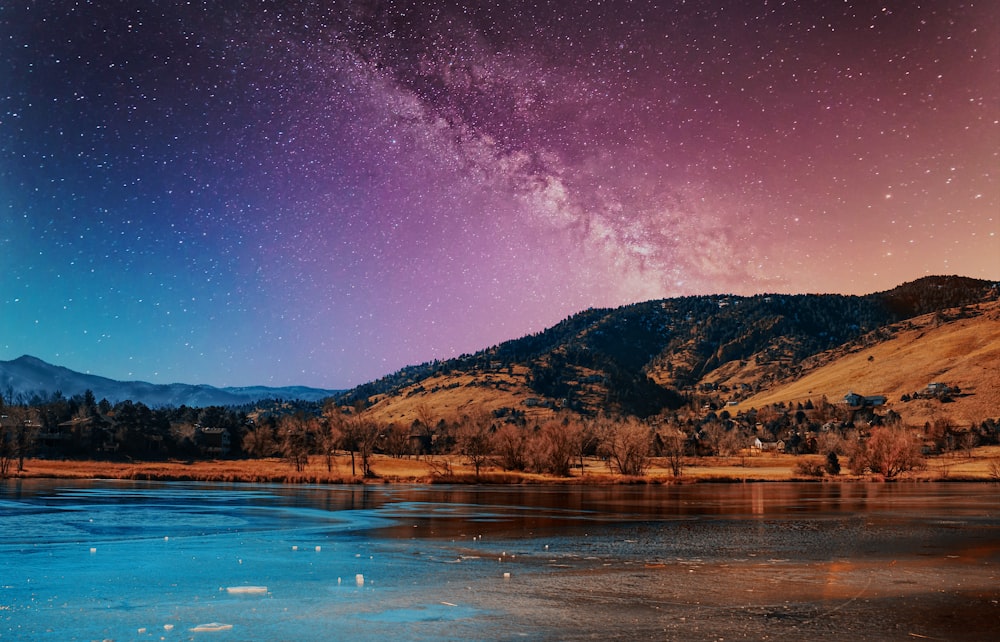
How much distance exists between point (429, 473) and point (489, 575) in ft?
252

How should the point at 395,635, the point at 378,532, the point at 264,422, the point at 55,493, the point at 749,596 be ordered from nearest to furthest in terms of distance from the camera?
the point at 395,635 → the point at 749,596 → the point at 378,532 → the point at 55,493 → the point at 264,422

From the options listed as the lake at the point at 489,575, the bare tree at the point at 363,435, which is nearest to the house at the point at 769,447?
the bare tree at the point at 363,435

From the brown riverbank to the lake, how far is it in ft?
146

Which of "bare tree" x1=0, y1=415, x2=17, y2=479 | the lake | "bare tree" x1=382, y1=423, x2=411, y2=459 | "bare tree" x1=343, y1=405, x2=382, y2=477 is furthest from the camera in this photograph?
"bare tree" x1=382, y1=423, x2=411, y2=459

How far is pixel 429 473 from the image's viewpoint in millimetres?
96750

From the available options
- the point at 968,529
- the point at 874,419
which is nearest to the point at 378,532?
the point at 968,529

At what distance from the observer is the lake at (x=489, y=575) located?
14844 millimetres

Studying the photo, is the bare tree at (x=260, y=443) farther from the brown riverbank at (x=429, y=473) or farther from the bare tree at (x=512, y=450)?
the bare tree at (x=512, y=450)

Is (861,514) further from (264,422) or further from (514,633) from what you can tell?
(264,422)

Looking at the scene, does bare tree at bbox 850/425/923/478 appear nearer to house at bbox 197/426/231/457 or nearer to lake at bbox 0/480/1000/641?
lake at bbox 0/480/1000/641

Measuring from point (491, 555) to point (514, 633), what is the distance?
1198 centimetres

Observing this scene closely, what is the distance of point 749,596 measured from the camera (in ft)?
60.0

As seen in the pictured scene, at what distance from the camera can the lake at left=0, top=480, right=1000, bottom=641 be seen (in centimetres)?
1484

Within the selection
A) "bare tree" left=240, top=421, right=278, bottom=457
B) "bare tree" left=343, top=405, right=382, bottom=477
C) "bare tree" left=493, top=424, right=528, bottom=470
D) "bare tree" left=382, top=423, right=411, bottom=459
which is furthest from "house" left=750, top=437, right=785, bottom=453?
"bare tree" left=240, top=421, right=278, bottom=457
